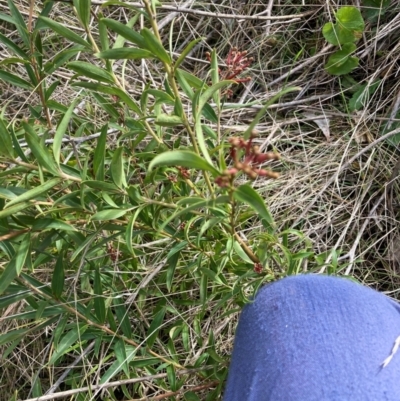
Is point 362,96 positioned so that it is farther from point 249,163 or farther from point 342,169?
point 249,163

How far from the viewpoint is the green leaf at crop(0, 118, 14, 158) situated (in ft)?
2.40

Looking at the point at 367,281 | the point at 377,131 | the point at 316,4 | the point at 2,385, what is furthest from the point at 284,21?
the point at 2,385

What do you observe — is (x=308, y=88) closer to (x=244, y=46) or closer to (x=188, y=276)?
(x=244, y=46)

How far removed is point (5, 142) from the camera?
2.42ft

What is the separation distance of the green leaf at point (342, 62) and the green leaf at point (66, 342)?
1022mm

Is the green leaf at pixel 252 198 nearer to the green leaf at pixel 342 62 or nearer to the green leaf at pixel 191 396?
the green leaf at pixel 191 396

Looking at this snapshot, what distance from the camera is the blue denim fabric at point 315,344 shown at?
895 millimetres

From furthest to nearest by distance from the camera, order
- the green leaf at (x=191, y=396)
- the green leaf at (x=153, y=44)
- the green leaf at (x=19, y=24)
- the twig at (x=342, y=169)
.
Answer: the twig at (x=342, y=169) < the green leaf at (x=191, y=396) < the green leaf at (x=19, y=24) < the green leaf at (x=153, y=44)

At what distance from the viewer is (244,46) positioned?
1717mm

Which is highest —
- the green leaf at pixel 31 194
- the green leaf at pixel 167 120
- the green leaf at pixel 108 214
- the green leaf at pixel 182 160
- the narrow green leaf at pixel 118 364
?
the green leaf at pixel 182 160

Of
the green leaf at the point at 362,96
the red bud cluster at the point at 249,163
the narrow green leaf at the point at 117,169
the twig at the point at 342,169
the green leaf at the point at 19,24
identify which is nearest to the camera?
the red bud cluster at the point at 249,163

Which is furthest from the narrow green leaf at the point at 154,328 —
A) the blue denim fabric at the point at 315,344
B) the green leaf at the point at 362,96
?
the green leaf at the point at 362,96

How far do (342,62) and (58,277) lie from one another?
1.04 meters

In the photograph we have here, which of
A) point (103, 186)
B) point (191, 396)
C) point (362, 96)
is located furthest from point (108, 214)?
point (362, 96)
